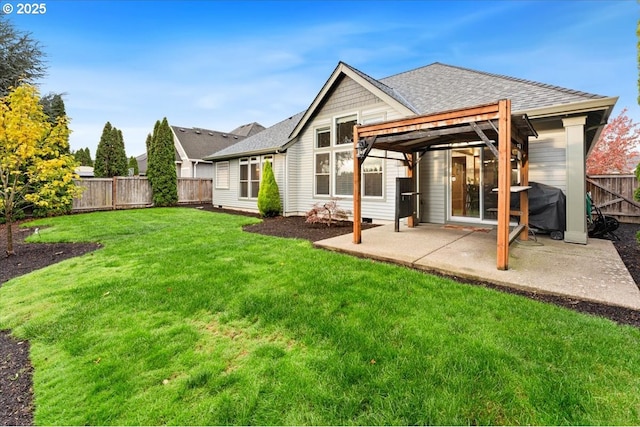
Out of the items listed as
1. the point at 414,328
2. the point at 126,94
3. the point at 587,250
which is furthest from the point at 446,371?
the point at 126,94

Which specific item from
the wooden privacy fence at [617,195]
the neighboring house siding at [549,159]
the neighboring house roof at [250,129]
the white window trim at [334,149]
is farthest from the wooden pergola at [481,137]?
the neighboring house roof at [250,129]

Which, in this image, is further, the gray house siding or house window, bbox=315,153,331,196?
the gray house siding

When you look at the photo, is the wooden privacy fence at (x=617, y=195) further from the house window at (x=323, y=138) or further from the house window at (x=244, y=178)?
the house window at (x=244, y=178)

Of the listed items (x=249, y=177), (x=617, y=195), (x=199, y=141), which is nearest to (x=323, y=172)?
(x=249, y=177)

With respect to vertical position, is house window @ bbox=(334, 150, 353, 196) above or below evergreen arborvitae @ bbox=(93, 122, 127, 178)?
below

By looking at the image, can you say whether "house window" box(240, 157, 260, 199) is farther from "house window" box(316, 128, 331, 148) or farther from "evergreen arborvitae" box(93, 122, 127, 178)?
"evergreen arborvitae" box(93, 122, 127, 178)

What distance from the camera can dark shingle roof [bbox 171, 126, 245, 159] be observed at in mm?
23438

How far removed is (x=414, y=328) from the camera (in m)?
2.66

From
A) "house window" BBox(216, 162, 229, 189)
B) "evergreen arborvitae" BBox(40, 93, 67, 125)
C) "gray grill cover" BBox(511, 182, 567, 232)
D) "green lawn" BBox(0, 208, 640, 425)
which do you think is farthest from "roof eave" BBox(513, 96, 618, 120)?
"evergreen arborvitae" BBox(40, 93, 67, 125)

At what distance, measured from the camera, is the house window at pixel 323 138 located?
1034 cm

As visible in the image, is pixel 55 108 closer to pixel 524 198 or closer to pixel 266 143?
pixel 266 143

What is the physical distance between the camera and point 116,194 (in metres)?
14.4

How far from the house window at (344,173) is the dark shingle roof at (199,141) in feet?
55.6

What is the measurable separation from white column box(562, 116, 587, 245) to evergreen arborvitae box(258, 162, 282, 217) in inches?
340
